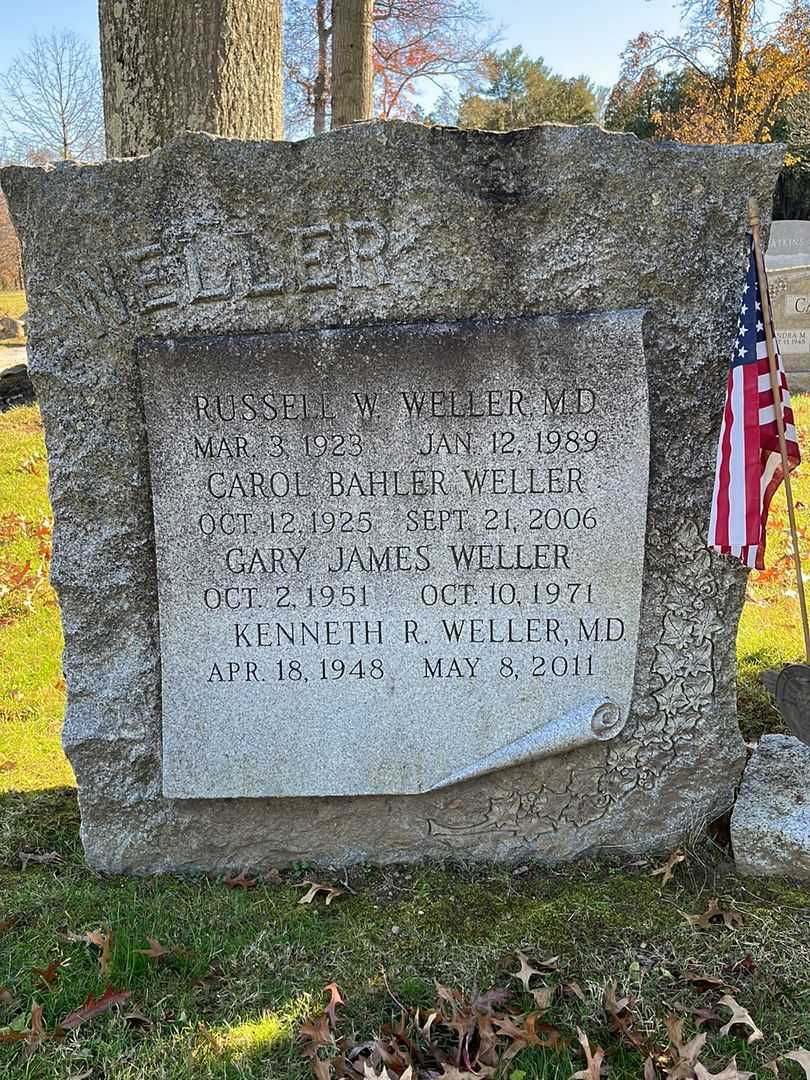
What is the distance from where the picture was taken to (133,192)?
2.69 m

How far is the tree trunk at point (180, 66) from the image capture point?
4184mm

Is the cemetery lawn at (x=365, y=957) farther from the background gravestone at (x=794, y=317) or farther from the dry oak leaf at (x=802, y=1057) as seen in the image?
the background gravestone at (x=794, y=317)

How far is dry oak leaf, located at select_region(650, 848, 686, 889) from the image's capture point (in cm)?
294

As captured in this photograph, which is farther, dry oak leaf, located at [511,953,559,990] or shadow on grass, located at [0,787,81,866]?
shadow on grass, located at [0,787,81,866]

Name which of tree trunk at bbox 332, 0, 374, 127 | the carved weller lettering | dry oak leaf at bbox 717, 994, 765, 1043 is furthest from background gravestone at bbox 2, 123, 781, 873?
tree trunk at bbox 332, 0, 374, 127

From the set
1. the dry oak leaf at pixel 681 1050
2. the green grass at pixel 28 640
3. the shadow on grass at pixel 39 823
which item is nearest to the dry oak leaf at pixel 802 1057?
the dry oak leaf at pixel 681 1050

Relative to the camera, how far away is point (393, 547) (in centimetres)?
290

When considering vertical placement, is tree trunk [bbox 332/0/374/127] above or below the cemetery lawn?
above

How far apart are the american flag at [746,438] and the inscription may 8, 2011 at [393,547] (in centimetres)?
26

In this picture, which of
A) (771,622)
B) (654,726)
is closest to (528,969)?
(654,726)

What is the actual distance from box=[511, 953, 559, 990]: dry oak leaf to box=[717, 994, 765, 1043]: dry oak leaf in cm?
46

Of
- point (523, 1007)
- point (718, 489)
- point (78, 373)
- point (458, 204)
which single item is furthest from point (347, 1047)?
point (458, 204)

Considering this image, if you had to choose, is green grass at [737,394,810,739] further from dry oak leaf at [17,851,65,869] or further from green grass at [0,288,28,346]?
green grass at [0,288,28,346]

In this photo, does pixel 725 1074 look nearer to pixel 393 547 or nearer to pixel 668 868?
pixel 668 868
